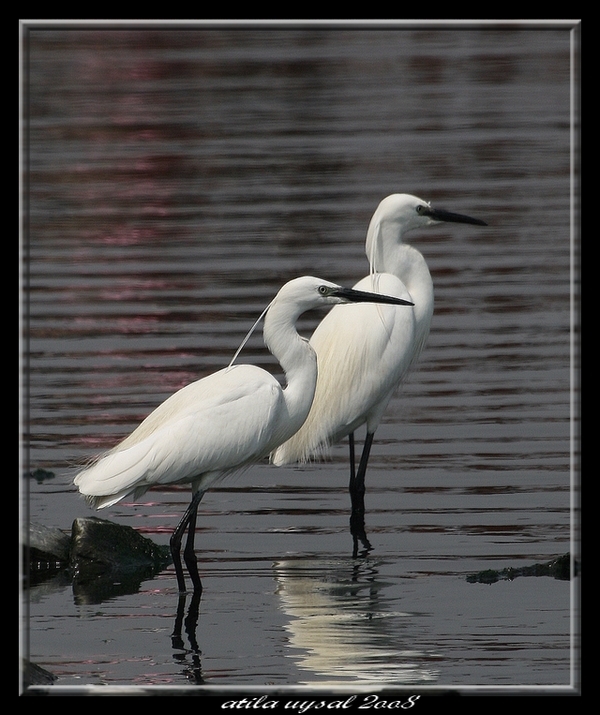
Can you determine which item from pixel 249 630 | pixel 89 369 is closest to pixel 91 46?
pixel 89 369

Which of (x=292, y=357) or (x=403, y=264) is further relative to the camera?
(x=403, y=264)

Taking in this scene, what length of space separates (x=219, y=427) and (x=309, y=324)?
16.1 feet

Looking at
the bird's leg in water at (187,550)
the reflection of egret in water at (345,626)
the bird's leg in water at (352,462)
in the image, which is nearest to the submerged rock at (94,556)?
the bird's leg in water at (187,550)

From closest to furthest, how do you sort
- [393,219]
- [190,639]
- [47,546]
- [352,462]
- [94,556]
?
[190,639], [94,556], [47,546], [352,462], [393,219]

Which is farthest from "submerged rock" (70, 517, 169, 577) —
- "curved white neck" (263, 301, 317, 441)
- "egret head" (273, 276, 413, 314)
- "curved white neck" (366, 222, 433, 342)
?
"curved white neck" (366, 222, 433, 342)

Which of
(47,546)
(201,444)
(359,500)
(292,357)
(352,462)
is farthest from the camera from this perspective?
(352,462)

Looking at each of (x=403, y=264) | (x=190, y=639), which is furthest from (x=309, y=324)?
(x=190, y=639)

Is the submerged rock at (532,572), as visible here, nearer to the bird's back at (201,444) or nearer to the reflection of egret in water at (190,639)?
the bird's back at (201,444)

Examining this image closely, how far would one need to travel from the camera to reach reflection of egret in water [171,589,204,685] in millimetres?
6215

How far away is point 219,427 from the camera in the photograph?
6.98 meters

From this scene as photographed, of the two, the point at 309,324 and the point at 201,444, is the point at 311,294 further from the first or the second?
the point at 309,324

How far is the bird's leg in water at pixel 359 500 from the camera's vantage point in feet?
26.0

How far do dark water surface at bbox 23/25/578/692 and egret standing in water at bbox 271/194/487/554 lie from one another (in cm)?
31

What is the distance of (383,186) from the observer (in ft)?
53.3
